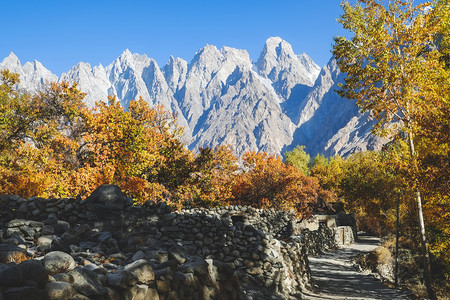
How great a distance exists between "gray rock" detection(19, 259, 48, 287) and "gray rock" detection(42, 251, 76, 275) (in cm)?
51

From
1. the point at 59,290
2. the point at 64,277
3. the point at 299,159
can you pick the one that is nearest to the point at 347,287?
the point at 64,277

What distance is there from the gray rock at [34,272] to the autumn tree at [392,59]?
45.1ft

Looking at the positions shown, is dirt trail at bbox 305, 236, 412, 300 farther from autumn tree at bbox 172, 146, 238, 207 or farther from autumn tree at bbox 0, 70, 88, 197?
autumn tree at bbox 0, 70, 88, 197

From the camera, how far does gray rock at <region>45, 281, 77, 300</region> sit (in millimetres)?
2869

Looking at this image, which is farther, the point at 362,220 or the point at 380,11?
the point at 362,220

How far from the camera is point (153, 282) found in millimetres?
4355

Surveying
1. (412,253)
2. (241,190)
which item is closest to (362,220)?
(412,253)

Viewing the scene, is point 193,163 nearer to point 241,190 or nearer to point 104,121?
point 104,121

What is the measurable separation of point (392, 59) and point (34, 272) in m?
16.0

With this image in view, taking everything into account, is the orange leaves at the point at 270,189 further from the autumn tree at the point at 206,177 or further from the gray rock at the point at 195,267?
the gray rock at the point at 195,267

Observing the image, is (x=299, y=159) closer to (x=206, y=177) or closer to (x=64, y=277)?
(x=206, y=177)

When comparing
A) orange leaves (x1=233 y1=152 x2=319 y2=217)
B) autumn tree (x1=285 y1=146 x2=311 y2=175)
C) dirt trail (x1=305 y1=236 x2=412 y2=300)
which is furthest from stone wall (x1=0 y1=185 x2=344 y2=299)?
autumn tree (x1=285 y1=146 x2=311 y2=175)

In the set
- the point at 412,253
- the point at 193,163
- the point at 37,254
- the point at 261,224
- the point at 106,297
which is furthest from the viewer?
the point at 412,253

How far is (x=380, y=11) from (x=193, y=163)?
43.3 ft
